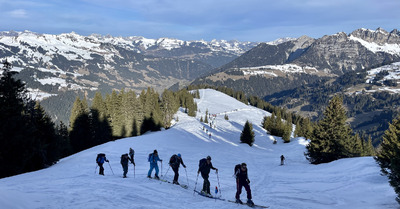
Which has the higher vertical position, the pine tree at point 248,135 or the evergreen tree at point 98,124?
the evergreen tree at point 98,124

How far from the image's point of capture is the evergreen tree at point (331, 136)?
111 feet

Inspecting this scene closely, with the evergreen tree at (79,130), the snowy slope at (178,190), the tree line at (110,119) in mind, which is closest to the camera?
the snowy slope at (178,190)

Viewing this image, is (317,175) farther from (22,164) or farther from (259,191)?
(22,164)

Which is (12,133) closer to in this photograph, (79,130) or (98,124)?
(79,130)

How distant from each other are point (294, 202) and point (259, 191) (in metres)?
4.08

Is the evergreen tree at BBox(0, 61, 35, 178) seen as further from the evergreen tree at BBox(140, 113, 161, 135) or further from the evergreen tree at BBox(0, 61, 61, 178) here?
the evergreen tree at BBox(140, 113, 161, 135)

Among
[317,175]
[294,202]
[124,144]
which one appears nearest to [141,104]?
[124,144]

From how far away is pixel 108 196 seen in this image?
40.5 feet

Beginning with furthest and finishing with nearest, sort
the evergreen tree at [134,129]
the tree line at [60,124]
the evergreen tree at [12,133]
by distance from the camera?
the evergreen tree at [134,129]
the tree line at [60,124]
the evergreen tree at [12,133]

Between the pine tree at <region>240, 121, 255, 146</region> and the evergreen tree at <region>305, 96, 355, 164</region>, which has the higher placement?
the evergreen tree at <region>305, 96, 355, 164</region>

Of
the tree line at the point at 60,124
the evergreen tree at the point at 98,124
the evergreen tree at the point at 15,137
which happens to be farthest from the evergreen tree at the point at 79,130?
the evergreen tree at the point at 15,137

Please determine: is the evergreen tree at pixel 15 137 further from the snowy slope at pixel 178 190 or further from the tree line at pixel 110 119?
the tree line at pixel 110 119

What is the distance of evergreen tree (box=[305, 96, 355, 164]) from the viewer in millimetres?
33750

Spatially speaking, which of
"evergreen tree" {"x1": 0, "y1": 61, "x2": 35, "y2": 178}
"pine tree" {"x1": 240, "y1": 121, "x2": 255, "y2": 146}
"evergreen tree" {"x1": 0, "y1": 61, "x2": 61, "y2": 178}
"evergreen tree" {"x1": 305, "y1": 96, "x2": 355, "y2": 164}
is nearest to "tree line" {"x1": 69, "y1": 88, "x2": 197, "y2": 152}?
"pine tree" {"x1": 240, "y1": 121, "x2": 255, "y2": 146}
